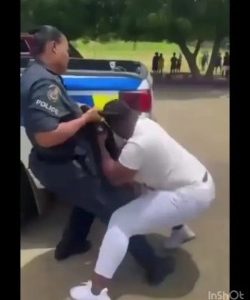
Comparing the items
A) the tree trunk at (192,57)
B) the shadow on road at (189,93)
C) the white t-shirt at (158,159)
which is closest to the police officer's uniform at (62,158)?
the white t-shirt at (158,159)

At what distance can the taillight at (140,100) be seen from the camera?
2639 millimetres

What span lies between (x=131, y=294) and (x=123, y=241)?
23 centimetres

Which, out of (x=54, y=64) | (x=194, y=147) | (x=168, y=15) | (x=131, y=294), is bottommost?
(x=131, y=294)

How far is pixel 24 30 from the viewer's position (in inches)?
104

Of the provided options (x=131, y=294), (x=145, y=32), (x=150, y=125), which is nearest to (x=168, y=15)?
(x=145, y=32)

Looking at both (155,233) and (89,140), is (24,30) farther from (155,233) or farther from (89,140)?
(155,233)

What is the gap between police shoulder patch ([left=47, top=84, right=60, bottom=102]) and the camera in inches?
104

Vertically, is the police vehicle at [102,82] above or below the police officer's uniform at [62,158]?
above

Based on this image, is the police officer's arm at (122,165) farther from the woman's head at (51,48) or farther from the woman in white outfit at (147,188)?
the woman's head at (51,48)

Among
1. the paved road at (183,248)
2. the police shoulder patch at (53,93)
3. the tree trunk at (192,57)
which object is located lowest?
the paved road at (183,248)

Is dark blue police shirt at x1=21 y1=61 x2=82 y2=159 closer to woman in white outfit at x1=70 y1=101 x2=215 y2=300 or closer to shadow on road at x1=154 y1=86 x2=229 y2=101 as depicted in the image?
woman in white outfit at x1=70 y1=101 x2=215 y2=300
